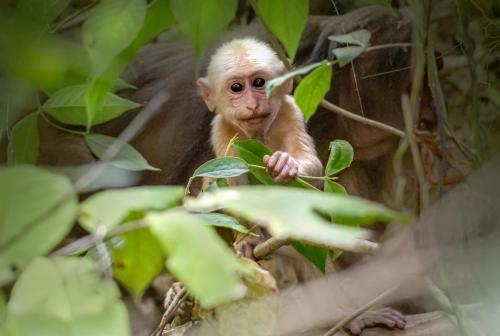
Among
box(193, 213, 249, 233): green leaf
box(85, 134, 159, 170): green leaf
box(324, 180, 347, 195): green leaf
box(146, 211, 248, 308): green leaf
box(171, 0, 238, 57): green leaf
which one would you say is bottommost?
box(324, 180, 347, 195): green leaf

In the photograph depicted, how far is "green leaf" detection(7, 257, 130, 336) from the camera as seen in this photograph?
74cm

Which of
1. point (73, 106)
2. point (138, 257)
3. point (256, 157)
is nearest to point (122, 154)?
point (73, 106)

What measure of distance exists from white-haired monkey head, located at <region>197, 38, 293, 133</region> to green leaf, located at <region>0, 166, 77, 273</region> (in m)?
1.92

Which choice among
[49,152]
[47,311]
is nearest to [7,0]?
[47,311]

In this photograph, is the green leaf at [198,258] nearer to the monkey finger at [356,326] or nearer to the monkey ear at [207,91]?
the monkey finger at [356,326]

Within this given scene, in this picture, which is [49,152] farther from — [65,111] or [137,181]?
[65,111]

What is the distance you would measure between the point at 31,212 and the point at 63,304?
0.10 metres

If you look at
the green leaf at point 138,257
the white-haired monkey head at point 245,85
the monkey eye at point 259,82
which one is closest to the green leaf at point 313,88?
the green leaf at point 138,257

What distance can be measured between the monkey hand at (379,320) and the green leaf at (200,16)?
1381mm

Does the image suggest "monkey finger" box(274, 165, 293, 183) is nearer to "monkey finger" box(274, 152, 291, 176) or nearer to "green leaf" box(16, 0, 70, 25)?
"monkey finger" box(274, 152, 291, 176)

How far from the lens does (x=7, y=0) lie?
1.50m

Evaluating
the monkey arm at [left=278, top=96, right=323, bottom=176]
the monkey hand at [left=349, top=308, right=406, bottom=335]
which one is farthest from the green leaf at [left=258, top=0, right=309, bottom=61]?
the monkey arm at [left=278, top=96, right=323, bottom=176]

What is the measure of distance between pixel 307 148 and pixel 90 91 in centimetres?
155

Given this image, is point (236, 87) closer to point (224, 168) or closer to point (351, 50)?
point (351, 50)
